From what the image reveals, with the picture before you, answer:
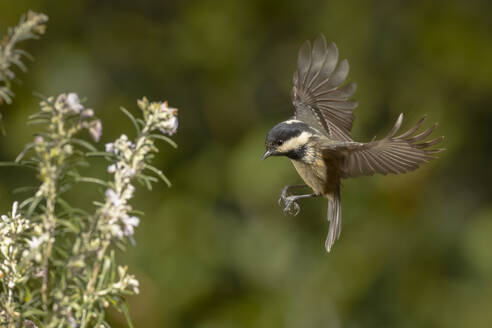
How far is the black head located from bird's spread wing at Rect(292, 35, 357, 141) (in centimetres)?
30

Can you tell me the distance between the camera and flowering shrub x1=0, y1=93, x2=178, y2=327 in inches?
41.7

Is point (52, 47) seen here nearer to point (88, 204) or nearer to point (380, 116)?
point (88, 204)

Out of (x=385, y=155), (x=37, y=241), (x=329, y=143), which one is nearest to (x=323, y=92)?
(x=329, y=143)

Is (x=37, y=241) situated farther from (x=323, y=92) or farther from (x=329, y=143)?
(x=323, y=92)

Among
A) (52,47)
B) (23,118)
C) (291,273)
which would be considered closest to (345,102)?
(291,273)

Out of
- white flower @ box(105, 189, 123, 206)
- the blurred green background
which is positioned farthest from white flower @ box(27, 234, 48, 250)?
the blurred green background

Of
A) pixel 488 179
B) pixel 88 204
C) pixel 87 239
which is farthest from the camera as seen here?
pixel 488 179

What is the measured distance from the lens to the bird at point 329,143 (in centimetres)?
208

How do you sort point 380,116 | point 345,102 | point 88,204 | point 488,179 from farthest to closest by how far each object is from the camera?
point 488,179 → point 380,116 → point 88,204 → point 345,102

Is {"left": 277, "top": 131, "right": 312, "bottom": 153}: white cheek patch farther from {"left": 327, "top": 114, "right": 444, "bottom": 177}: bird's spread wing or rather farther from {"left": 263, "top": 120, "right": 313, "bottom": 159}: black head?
{"left": 327, "top": 114, "right": 444, "bottom": 177}: bird's spread wing

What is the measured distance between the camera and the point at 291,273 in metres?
6.14

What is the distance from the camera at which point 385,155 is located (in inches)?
85.5

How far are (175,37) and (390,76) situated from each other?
7.36 feet

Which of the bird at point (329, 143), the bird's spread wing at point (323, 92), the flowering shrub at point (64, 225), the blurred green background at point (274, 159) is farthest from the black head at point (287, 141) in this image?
the blurred green background at point (274, 159)
